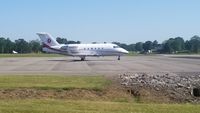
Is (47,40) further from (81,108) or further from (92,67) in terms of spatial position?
(81,108)

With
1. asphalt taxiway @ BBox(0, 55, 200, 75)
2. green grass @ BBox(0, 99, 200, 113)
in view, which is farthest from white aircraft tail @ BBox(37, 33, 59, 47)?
green grass @ BBox(0, 99, 200, 113)

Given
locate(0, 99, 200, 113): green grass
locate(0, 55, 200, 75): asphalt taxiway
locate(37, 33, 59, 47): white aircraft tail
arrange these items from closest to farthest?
locate(0, 99, 200, 113): green grass < locate(0, 55, 200, 75): asphalt taxiway < locate(37, 33, 59, 47): white aircraft tail

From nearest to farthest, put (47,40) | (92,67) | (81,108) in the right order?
(81,108) → (92,67) → (47,40)

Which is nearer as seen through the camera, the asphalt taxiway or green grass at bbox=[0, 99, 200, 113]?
green grass at bbox=[0, 99, 200, 113]

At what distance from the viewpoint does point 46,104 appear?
1418 centimetres

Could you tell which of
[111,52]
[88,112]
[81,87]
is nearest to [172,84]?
[81,87]

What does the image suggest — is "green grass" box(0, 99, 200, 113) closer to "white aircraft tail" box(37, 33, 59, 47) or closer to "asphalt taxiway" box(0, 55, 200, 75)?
"asphalt taxiway" box(0, 55, 200, 75)

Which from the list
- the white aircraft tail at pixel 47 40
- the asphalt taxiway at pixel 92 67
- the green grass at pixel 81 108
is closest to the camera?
the green grass at pixel 81 108

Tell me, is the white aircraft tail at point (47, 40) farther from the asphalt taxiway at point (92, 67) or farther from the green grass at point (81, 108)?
the green grass at point (81, 108)

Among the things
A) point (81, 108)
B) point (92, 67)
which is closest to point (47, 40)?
point (92, 67)

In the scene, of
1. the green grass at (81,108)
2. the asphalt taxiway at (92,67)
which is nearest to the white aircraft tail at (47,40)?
the asphalt taxiway at (92,67)

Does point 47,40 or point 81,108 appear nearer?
point 81,108

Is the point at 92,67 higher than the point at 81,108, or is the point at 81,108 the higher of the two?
the point at 81,108

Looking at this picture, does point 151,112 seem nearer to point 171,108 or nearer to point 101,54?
point 171,108
